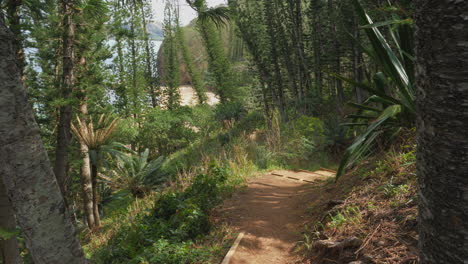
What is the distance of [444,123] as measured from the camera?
2.92ft

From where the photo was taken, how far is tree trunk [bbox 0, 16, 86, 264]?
176cm

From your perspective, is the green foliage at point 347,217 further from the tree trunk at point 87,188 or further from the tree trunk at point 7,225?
the tree trunk at point 87,188

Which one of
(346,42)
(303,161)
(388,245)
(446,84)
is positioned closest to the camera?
(446,84)

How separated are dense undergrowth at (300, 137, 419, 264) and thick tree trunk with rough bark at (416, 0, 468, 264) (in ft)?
3.33

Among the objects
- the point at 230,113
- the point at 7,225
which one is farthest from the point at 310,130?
the point at 230,113

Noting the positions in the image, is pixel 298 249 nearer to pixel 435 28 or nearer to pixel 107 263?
pixel 107 263

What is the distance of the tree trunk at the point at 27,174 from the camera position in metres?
1.76

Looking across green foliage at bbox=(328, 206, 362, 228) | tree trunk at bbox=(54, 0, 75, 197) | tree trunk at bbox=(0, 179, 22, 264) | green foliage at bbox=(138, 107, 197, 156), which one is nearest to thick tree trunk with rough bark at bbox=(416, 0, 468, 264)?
green foliage at bbox=(328, 206, 362, 228)

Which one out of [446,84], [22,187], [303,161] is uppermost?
[446,84]

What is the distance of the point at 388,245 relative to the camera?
203cm

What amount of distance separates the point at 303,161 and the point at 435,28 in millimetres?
7086

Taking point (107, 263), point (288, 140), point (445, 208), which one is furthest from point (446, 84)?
point (288, 140)

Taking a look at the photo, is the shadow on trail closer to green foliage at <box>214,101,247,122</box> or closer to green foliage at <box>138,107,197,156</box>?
green foliage at <box>214,101,247,122</box>

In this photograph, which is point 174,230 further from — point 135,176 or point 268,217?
point 135,176
